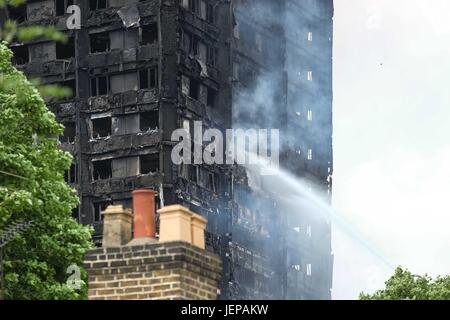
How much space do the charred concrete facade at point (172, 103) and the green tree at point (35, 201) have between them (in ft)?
190

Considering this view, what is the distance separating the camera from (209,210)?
123 metres

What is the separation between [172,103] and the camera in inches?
4771

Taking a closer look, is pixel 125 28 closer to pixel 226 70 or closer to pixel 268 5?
pixel 226 70

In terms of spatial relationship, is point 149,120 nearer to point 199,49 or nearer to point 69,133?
point 69,133

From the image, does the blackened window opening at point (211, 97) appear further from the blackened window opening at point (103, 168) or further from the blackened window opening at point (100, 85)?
the blackened window opening at point (103, 168)

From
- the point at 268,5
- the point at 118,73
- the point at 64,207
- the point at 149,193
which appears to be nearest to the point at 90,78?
the point at 118,73

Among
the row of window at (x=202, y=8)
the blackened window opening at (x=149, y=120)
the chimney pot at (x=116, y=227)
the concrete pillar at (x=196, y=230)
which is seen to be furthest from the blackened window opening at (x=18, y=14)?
the concrete pillar at (x=196, y=230)

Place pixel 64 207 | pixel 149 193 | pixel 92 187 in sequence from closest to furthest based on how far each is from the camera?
pixel 149 193 → pixel 64 207 → pixel 92 187

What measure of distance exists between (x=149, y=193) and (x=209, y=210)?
91621 millimetres

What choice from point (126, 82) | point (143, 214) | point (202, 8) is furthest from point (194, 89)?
point (143, 214)

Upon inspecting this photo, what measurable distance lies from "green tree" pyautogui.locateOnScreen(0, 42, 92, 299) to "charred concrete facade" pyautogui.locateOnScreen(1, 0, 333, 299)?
190 ft

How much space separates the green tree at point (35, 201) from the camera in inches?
2222

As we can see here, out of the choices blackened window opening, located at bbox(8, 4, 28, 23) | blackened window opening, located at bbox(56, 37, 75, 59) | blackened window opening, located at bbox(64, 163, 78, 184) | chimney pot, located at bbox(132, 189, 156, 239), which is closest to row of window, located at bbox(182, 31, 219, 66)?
blackened window opening, located at bbox(56, 37, 75, 59)
